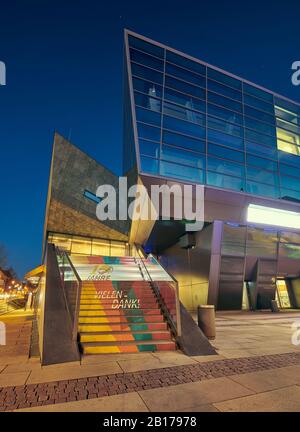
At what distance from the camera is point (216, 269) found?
18.1 metres

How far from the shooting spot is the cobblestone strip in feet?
12.5

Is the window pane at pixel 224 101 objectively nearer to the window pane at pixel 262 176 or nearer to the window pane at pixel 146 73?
the window pane at pixel 146 73

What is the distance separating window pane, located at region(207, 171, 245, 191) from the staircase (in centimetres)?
1081

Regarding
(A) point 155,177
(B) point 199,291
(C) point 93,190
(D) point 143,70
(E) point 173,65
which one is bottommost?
(B) point 199,291

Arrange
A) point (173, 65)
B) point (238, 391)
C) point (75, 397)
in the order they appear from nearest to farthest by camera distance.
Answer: point (75, 397)
point (238, 391)
point (173, 65)

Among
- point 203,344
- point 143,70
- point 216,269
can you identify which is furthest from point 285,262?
point 143,70

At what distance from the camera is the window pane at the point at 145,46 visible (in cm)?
1986

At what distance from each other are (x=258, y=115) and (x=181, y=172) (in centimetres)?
1078

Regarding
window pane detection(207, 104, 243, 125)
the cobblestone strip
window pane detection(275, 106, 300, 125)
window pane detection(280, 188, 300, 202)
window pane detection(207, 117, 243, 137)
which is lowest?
the cobblestone strip

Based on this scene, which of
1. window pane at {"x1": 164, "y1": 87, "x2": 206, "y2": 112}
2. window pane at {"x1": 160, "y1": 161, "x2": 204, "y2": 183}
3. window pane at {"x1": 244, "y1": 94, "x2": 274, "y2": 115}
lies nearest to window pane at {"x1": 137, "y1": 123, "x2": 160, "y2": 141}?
window pane at {"x1": 160, "y1": 161, "x2": 204, "y2": 183}

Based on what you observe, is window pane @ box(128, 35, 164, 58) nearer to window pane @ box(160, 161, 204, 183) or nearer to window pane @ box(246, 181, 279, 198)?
window pane @ box(160, 161, 204, 183)
